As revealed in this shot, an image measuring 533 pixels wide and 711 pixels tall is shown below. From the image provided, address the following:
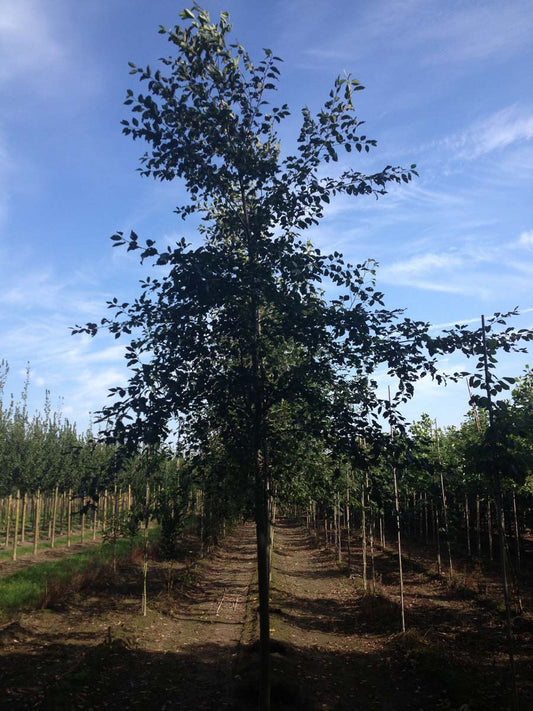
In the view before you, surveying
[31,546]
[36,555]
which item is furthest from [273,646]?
[31,546]

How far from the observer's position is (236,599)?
17.0 meters

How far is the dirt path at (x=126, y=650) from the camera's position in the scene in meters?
8.48

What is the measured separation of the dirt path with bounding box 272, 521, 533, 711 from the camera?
27.7 feet

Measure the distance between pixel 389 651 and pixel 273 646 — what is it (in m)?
2.80

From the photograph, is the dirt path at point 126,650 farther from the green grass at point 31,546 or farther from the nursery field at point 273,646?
the green grass at point 31,546

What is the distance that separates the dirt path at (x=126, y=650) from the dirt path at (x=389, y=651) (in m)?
1.42

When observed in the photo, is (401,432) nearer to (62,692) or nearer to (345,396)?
(345,396)

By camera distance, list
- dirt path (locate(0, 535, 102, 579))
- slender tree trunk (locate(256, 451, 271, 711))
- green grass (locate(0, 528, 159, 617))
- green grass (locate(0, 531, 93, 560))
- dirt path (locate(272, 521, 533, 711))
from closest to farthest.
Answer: slender tree trunk (locate(256, 451, 271, 711)), dirt path (locate(272, 521, 533, 711)), green grass (locate(0, 528, 159, 617)), dirt path (locate(0, 535, 102, 579)), green grass (locate(0, 531, 93, 560))

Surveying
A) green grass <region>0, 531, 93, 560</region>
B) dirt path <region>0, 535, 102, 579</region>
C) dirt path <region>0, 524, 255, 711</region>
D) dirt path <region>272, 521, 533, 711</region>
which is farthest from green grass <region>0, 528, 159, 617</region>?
green grass <region>0, 531, 93, 560</region>

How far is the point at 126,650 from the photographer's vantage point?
1093cm

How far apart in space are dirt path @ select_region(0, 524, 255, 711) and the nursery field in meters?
0.04

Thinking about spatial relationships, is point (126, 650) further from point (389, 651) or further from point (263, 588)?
point (389, 651)

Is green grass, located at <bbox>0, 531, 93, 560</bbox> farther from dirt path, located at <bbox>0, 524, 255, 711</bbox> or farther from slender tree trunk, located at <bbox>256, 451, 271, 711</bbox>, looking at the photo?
slender tree trunk, located at <bbox>256, 451, 271, 711</bbox>

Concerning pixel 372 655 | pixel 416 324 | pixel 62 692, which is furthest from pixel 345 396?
pixel 372 655
